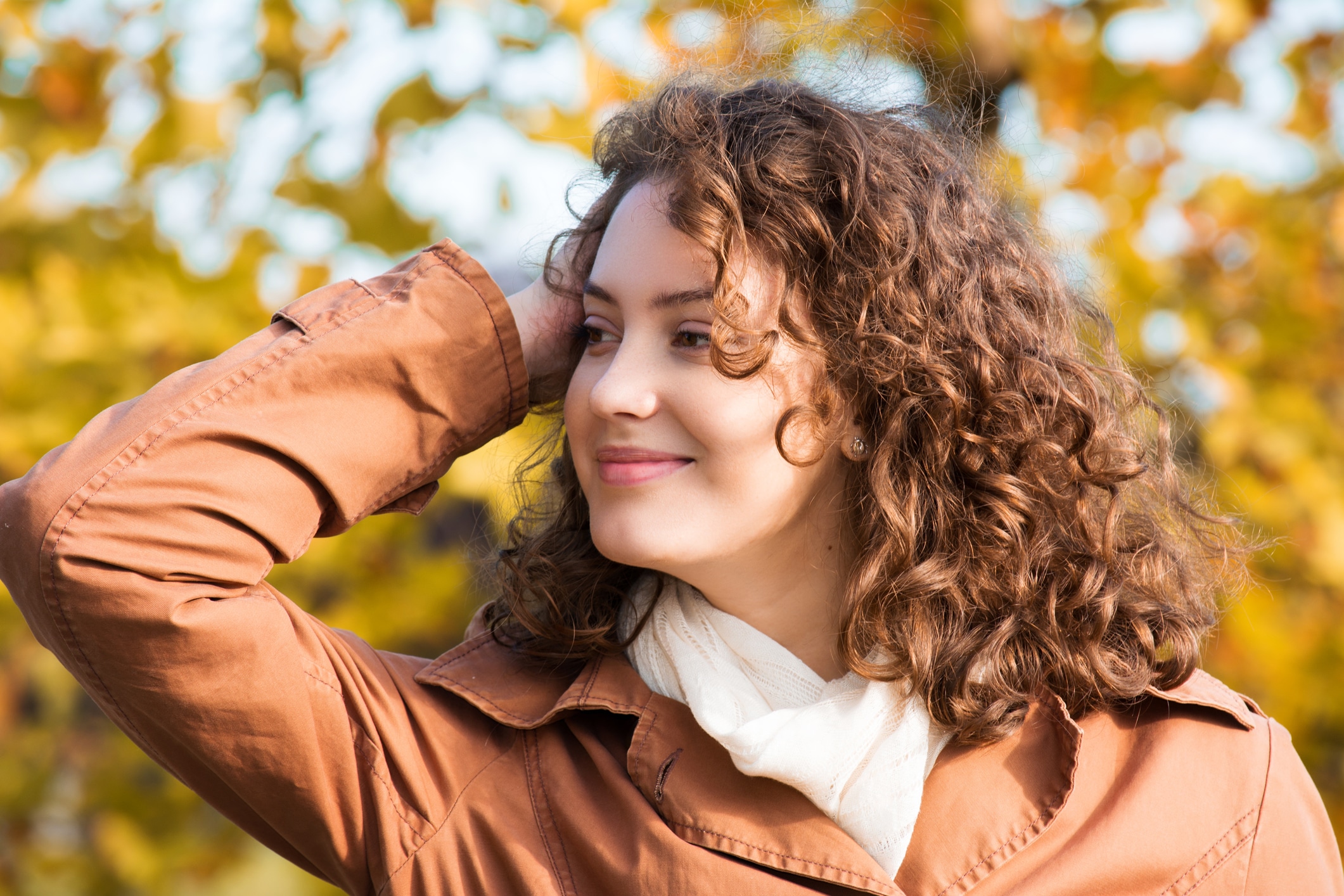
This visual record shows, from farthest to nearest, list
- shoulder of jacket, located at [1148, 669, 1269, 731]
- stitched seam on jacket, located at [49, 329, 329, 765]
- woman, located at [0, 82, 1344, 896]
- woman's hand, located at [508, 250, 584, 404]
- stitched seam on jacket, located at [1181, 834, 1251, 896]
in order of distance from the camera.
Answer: woman's hand, located at [508, 250, 584, 404]
shoulder of jacket, located at [1148, 669, 1269, 731]
stitched seam on jacket, located at [1181, 834, 1251, 896]
woman, located at [0, 82, 1344, 896]
stitched seam on jacket, located at [49, 329, 329, 765]

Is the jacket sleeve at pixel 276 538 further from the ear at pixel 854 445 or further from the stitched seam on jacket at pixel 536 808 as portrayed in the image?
the ear at pixel 854 445

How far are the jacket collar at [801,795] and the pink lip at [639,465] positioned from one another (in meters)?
0.34

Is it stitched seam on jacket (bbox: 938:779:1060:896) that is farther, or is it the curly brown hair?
the curly brown hair

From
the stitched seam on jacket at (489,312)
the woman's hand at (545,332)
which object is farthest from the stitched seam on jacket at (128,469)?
the woman's hand at (545,332)

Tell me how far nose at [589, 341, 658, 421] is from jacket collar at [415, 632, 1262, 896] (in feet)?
1.44

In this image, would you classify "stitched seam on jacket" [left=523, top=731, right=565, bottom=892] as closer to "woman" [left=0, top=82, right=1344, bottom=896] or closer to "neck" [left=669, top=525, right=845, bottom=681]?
"woman" [left=0, top=82, right=1344, bottom=896]

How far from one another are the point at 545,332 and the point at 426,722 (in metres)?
0.65

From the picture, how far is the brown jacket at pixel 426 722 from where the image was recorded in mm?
1496

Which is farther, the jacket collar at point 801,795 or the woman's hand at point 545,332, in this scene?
the woman's hand at point 545,332

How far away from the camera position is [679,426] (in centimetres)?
171

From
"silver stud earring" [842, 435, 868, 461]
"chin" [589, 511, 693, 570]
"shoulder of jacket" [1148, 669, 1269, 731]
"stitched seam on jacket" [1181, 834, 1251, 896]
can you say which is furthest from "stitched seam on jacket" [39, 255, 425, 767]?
"stitched seam on jacket" [1181, 834, 1251, 896]

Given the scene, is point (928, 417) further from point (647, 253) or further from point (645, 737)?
point (645, 737)

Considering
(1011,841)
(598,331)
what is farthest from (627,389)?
(1011,841)

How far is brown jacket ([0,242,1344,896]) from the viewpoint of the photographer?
1.50 m
